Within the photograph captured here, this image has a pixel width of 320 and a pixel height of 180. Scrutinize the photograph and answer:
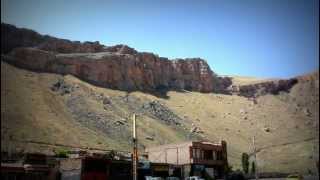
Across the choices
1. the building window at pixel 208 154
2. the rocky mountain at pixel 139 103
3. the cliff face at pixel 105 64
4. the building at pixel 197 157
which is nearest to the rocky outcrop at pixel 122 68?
the cliff face at pixel 105 64

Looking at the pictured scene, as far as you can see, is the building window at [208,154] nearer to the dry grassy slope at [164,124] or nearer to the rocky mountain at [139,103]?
the rocky mountain at [139,103]

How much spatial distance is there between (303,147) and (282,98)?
4165cm

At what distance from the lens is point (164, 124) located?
3361 inches

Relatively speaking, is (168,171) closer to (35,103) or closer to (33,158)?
(33,158)

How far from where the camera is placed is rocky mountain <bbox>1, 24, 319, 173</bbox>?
220 feet

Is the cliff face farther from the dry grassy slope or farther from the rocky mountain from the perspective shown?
the dry grassy slope

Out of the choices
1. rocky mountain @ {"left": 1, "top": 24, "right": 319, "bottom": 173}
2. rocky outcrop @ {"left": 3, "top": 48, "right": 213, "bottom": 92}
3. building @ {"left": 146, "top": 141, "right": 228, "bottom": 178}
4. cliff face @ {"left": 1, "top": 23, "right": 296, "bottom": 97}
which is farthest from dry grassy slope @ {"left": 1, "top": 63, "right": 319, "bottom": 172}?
building @ {"left": 146, "top": 141, "right": 228, "bottom": 178}

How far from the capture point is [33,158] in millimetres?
44625

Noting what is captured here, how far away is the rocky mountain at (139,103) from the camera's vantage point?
220 feet

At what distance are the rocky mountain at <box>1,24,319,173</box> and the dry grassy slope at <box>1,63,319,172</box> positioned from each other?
21 centimetres

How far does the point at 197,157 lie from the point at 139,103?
126 feet

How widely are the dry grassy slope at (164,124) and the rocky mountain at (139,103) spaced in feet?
0.69

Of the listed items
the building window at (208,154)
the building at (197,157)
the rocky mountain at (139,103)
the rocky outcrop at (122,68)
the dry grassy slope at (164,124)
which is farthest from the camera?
the rocky outcrop at (122,68)

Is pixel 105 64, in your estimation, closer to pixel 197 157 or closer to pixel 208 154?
pixel 208 154
